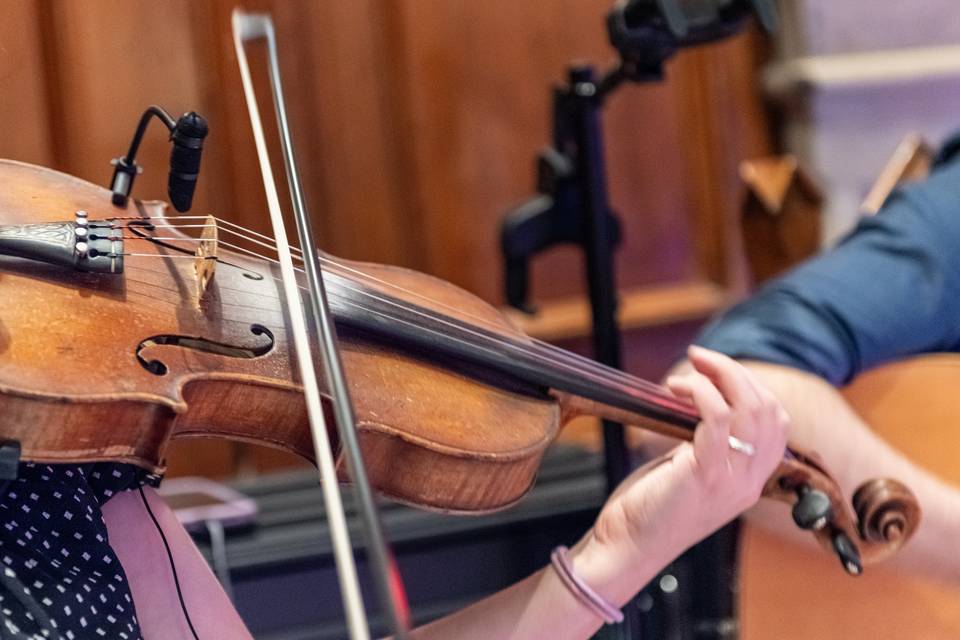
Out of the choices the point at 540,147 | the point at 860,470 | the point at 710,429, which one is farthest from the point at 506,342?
the point at 540,147

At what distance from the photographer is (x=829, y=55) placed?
5.83 feet

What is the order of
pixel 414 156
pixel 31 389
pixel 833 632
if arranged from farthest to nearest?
pixel 414 156 → pixel 833 632 → pixel 31 389

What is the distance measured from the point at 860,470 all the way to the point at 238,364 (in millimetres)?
596

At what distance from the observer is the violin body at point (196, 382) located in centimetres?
54

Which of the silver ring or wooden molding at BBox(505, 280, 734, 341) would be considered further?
wooden molding at BBox(505, 280, 734, 341)

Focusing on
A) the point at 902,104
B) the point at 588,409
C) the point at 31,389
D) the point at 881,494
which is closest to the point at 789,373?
the point at 881,494

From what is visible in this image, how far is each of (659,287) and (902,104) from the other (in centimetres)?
48

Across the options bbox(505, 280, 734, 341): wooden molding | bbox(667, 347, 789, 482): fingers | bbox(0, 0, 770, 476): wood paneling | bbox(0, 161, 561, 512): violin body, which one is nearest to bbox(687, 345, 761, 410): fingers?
bbox(667, 347, 789, 482): fingers

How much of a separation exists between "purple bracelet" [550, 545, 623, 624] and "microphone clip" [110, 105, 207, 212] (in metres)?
0.33

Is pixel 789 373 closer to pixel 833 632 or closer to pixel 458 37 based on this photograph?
pixel 833 632

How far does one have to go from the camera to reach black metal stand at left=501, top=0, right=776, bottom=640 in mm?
1106

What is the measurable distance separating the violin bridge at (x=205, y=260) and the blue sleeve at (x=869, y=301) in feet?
1.94

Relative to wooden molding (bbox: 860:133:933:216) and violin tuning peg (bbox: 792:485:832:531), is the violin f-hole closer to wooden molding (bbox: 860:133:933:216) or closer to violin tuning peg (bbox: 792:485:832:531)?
violin tuning peg (bbox: 792:485:832:531)

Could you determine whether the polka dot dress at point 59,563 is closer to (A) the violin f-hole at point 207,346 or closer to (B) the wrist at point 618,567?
(A) the violin f-hole at point 207,346
